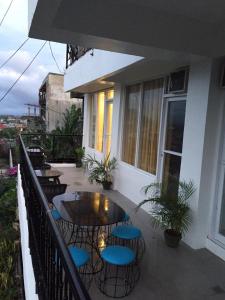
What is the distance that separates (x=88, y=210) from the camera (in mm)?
3311

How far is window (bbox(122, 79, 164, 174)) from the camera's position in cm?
527

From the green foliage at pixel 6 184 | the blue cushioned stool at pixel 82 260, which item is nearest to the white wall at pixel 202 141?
the blue cushioned stool at pixel 82 260

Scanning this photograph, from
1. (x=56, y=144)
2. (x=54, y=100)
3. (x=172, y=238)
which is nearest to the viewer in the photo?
(x=172, y=238)

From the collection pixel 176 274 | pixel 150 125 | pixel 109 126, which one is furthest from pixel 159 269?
pixel 109 126

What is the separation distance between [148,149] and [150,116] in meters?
0.70

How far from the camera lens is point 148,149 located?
5512 millimetres

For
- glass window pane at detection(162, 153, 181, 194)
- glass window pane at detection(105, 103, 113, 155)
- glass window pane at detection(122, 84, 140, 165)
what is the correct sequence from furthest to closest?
1. glass window pane at detection(105, 103, 113, 155)
2. glass window pane at detection(122, 84, 140, 165)
3. glass window pane at detection(162, 153, 181, 194)

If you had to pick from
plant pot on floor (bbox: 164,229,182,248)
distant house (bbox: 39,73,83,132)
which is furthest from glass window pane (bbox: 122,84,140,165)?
distant house (bbox: 39,73,83,132)

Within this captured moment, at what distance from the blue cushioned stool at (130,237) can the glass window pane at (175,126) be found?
5.68 feet

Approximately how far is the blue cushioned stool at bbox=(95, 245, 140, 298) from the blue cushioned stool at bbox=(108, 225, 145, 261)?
0.86ft

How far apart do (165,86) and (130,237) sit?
2.94m

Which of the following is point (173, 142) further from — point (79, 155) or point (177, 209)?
point (79, 155)

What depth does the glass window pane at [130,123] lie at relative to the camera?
6.12m

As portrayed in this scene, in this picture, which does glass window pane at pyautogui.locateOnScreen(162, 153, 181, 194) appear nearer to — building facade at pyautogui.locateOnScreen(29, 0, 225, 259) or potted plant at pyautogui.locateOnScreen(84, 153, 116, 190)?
building facade at pyautogui.locateOnScreen(29, 0, 225, 259)
